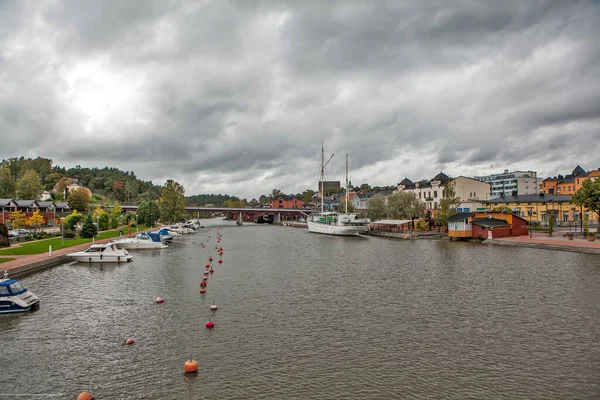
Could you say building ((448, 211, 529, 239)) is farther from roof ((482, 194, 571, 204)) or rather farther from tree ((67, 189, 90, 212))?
tree ((67, 189, 90, 212))

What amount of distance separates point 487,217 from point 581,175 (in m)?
74.7

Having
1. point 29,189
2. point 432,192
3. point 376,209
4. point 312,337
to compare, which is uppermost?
point 29,189

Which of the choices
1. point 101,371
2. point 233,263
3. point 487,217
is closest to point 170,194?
point 233,263

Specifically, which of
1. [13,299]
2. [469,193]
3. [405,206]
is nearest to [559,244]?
[405,206]

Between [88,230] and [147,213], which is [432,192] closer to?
[147,213]

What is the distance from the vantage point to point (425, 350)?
1906 centimetres

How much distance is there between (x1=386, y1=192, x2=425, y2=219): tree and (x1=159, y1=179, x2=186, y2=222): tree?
6626cm

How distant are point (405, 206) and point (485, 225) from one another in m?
32.3

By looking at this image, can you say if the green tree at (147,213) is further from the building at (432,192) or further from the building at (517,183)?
the building at (517,183)

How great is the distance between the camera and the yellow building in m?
98.1

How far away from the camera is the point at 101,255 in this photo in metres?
47.7

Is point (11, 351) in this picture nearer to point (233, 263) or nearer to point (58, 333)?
point (58, 333)

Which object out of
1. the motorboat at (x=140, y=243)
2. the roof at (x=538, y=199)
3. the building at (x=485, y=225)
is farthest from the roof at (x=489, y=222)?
the motorboat at (x=140, y=243)

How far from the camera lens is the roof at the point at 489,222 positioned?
7188 cm
